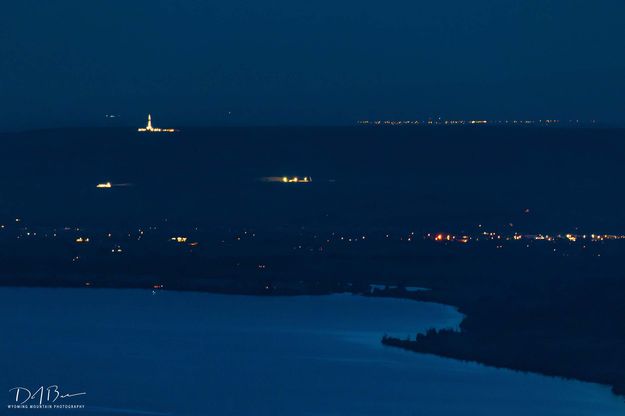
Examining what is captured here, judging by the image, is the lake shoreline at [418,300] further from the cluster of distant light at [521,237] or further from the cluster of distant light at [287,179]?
the cluster of distant light at [287,179]

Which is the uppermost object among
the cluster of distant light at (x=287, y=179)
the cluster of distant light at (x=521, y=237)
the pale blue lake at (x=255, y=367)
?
the cluster of distant light at (x=287, y=179)

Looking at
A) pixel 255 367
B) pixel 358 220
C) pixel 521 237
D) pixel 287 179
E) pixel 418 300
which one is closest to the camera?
pixel 255 367

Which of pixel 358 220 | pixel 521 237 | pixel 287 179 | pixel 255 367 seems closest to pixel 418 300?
pixel 255 367

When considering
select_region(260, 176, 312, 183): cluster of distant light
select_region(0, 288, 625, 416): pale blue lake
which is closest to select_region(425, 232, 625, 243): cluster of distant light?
select_region(0, 288, 625, 416): pale blue lake

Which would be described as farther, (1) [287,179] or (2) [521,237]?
(1) [287,179]

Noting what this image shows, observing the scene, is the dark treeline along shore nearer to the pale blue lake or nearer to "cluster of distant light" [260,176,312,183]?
"cluster of distant light" [260,176,312,183]

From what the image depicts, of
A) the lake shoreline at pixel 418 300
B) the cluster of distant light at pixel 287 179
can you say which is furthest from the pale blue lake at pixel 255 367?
the cluster of distant light at pixel 287 179

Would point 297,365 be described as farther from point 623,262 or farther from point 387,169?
point 387,169

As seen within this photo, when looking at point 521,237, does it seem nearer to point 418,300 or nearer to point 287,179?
point 418,300
